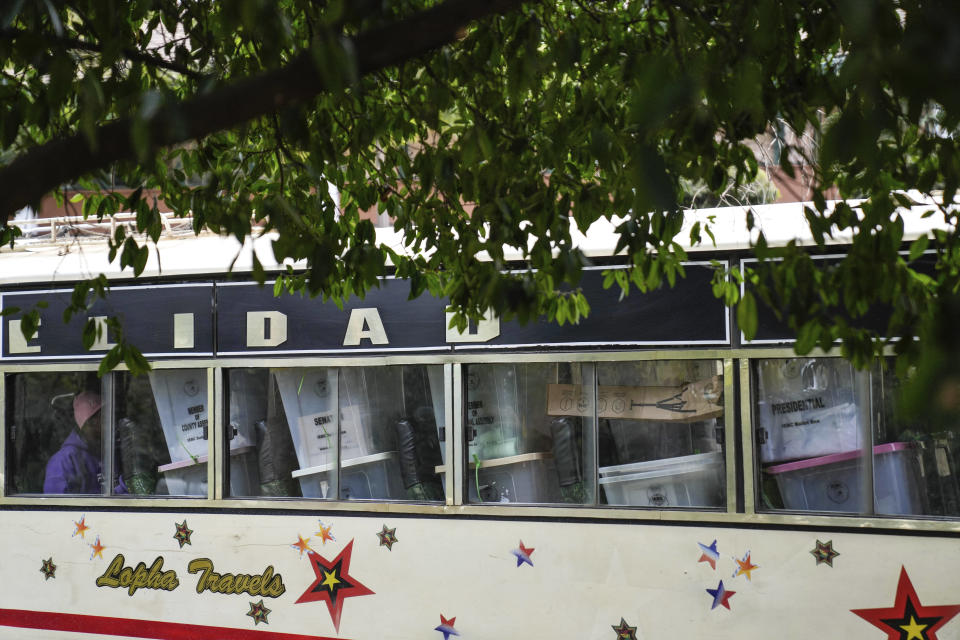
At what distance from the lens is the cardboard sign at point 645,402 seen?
210 inches

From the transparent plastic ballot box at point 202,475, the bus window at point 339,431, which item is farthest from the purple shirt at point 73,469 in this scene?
the bus window at point 339,431

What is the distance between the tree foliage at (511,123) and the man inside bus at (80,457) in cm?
281

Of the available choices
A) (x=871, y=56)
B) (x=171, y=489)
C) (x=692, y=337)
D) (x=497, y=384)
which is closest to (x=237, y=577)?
(x=171, y=489)

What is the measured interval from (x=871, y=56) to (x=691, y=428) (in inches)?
169

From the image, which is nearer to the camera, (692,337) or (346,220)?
(346,220)

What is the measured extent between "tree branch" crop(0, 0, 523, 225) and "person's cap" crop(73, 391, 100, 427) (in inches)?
196

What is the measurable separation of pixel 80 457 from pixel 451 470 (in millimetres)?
2679

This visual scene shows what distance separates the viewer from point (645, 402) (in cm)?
546

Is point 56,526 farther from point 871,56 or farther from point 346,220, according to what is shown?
point 871,56

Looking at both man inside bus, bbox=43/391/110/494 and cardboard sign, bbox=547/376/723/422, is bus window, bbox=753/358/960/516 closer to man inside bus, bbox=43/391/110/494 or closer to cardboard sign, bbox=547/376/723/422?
cardboard sign, bbox=547/376/723/422

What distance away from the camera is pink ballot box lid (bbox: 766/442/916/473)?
5.00 meters

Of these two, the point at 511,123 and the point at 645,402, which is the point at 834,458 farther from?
the point at 511,123

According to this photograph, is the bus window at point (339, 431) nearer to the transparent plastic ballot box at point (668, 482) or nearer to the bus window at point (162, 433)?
the bus window at point (162, 433)

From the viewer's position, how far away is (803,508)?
516 centimetres
